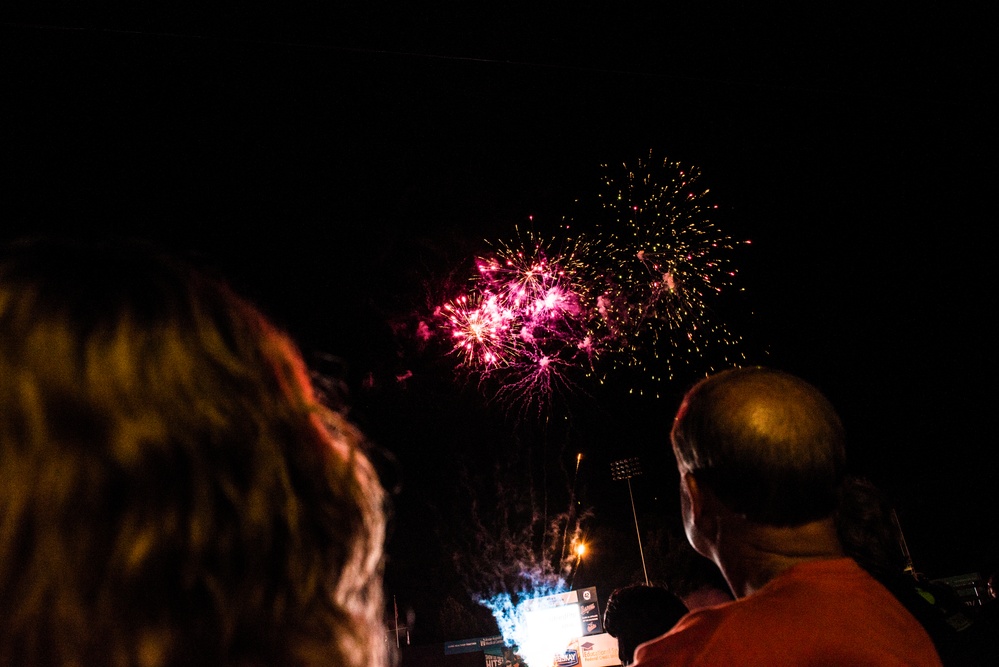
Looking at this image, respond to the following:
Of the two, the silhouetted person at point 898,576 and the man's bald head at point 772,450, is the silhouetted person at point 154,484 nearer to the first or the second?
the man's bald head at point 772,450

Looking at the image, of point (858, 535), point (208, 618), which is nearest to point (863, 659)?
point (858, 535)

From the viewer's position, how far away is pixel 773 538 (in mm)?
1951

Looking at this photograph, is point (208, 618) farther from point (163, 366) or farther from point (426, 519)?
point (426, 519)

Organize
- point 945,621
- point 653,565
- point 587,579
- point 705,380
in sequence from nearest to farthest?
point 705,380 → point 945,621 → point 653,565 → point 587,579

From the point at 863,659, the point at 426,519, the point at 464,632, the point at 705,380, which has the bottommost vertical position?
the point at 464,632

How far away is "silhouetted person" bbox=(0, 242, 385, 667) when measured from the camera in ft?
2.38

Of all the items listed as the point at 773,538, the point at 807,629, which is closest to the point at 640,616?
the point at 773,538

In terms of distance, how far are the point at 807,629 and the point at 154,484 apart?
152cm

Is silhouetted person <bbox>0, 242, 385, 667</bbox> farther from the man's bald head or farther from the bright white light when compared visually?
the bright white light

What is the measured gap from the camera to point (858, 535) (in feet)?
8.25

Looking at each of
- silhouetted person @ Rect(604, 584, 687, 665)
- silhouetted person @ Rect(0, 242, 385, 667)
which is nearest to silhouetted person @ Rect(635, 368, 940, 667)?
silhouetted person @ Rect(604, 584, 687, 665)

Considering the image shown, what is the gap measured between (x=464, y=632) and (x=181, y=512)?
4167 cm

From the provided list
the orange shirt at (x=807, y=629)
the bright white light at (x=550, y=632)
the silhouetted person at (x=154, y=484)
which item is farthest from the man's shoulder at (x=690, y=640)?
the bright white light at (x=550, y=632)

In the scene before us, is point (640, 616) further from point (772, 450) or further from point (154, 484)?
point (154, 484)
